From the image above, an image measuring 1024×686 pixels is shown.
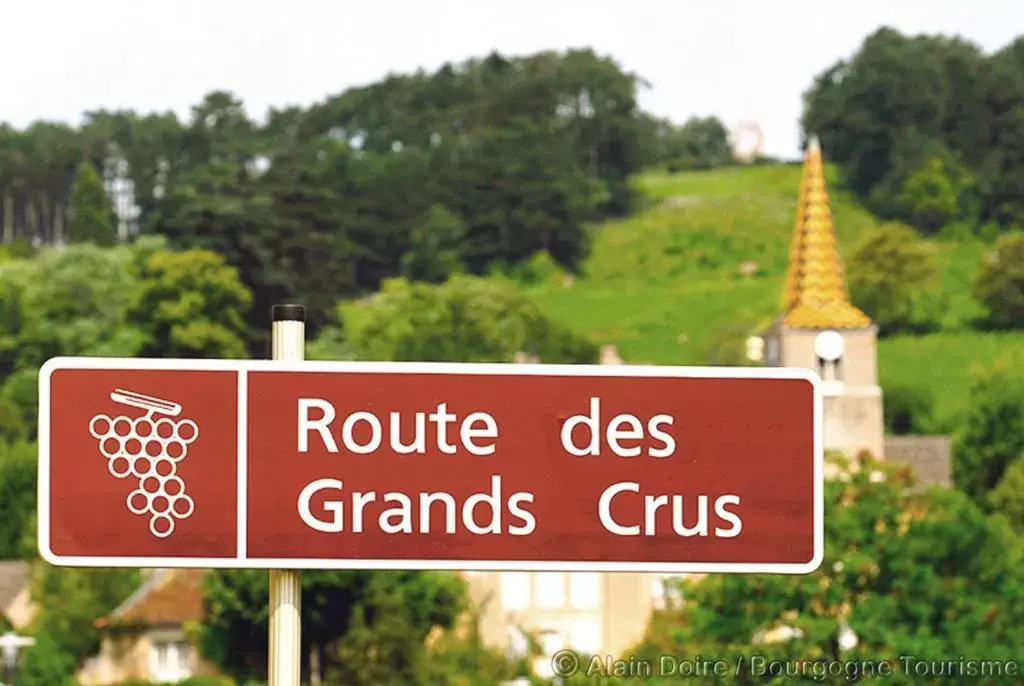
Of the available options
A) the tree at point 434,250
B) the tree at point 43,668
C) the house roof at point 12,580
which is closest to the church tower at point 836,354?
the tree at point 43,668


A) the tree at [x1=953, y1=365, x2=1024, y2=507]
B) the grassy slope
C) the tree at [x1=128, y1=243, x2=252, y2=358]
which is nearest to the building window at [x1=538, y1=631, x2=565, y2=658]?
the tree at [x1=953, y1=365, x2=1024, y2=507]

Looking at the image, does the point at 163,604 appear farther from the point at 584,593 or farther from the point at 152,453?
the point at 152,453

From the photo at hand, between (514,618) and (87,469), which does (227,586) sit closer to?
(514,618)

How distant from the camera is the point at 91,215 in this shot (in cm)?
18075

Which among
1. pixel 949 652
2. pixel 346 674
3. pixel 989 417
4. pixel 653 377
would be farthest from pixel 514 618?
pixel 653 377

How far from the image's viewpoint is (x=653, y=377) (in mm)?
6453

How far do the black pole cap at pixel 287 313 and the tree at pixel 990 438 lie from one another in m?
111

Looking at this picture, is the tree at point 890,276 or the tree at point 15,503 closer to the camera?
the tree at point 15,503

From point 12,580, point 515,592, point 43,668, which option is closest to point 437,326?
point 12,580

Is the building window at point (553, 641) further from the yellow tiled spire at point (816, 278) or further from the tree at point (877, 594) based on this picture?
the tree at point (877, 594)

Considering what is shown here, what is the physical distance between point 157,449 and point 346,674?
46110 millimetres

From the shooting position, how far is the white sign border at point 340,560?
627 cm

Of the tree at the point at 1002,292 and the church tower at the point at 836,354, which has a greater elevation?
the tree at the point at 1002,292

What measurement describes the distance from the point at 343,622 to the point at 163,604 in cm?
1809
